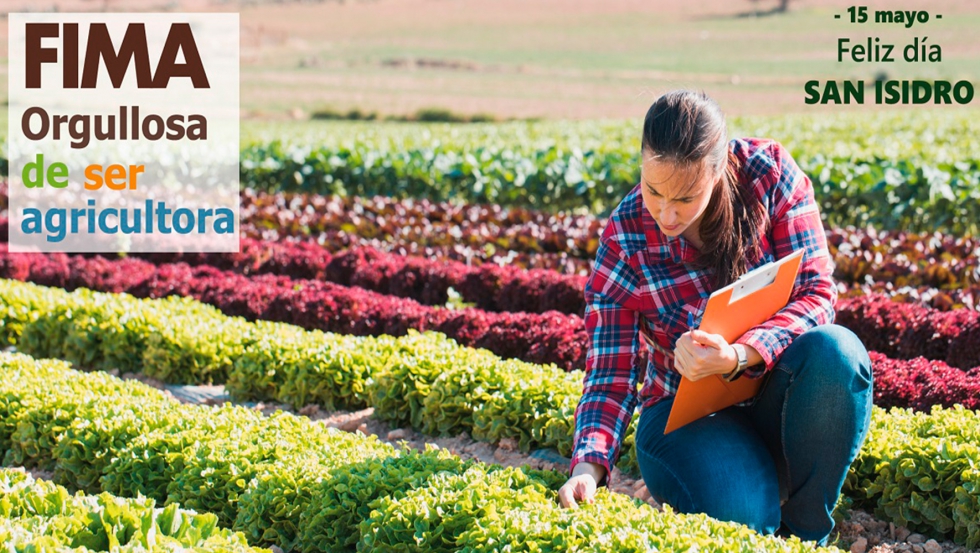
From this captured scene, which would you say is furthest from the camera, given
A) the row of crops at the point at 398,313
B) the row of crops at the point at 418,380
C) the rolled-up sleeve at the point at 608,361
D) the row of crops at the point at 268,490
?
the row of crops at the point at 398,313

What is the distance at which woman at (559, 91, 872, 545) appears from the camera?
317 cm

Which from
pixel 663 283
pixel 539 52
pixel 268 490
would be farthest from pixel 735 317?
pixel 539 52

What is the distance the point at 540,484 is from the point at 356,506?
68 centimetres

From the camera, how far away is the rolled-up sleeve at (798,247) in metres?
3.28

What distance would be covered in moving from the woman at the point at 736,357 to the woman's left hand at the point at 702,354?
0.02m

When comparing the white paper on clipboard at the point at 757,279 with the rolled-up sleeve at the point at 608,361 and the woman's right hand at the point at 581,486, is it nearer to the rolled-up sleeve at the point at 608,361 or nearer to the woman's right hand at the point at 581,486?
the rolled-up sleeve at the point at 608,361

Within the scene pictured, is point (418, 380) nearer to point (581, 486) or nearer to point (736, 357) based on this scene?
point (581, 486)

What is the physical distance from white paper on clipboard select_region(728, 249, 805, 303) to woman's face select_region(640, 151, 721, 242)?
243 mm

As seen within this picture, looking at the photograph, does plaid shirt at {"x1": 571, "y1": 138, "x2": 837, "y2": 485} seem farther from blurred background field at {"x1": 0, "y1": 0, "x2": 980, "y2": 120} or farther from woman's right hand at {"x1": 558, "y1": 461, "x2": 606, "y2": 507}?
blurred background field at {"x1": 0, "y1": 0, "x2": 980, "y2": 120}

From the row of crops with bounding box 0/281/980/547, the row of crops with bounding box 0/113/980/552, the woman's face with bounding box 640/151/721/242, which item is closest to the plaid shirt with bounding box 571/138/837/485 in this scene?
the woman's face with bounding box 640/151/721/242

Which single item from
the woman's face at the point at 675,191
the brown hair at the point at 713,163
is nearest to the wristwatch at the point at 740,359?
the brown hair at the point at 713,163

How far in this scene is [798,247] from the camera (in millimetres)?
3324

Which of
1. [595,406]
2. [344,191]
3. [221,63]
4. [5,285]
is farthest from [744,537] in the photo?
[221,63]

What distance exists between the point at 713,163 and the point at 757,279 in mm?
383
